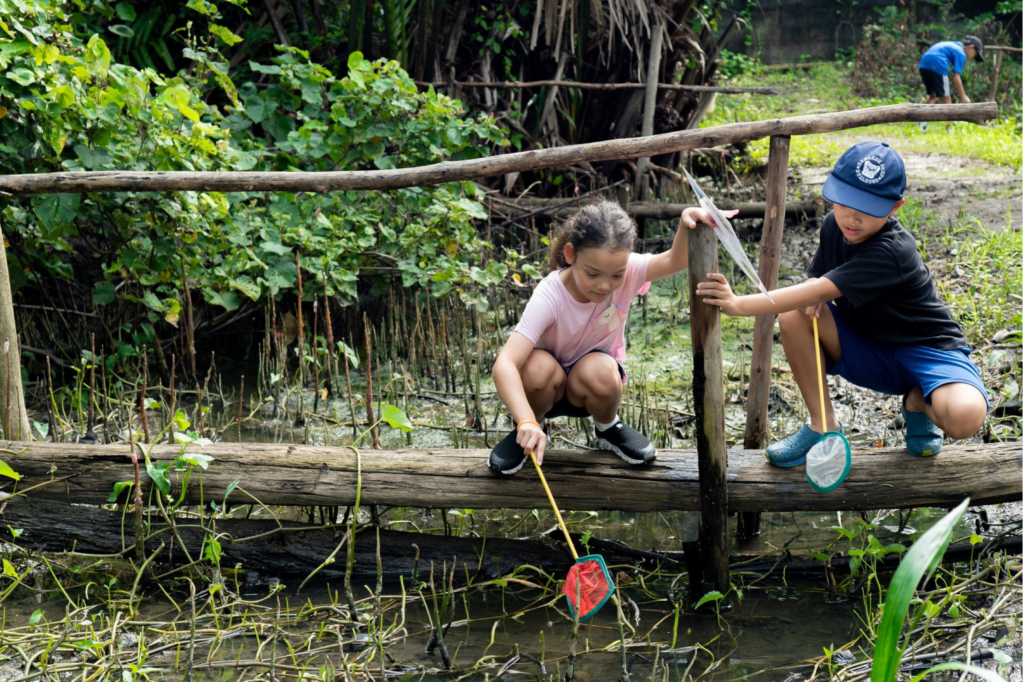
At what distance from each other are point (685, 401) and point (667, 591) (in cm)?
199

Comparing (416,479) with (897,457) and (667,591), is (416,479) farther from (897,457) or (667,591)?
(897,457)

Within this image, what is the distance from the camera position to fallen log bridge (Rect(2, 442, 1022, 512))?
10.5 feet

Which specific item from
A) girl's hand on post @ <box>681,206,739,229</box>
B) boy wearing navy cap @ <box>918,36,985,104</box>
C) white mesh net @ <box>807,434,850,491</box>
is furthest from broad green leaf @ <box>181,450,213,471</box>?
boy wearing navy cap @ <box>918,36,985,104</box>

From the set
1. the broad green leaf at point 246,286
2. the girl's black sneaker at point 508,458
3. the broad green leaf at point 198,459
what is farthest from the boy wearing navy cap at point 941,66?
the broad green leaf at point 198,459

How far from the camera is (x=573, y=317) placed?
324 cm

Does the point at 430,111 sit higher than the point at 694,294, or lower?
higher

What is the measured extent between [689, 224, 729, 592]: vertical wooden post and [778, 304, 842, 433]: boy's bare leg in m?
0.37

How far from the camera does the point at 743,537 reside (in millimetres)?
3744

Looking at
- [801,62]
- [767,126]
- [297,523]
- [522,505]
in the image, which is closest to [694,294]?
[767,126]

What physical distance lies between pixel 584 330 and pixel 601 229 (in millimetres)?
434

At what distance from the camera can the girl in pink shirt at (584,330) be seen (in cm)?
302

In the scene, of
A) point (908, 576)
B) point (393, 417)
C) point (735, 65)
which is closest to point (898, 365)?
point (393, 417)

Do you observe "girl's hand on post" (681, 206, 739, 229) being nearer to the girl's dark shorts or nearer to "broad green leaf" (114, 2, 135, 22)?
the girl's dark shorts

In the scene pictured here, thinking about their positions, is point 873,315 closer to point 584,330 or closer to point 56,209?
point 584,330
